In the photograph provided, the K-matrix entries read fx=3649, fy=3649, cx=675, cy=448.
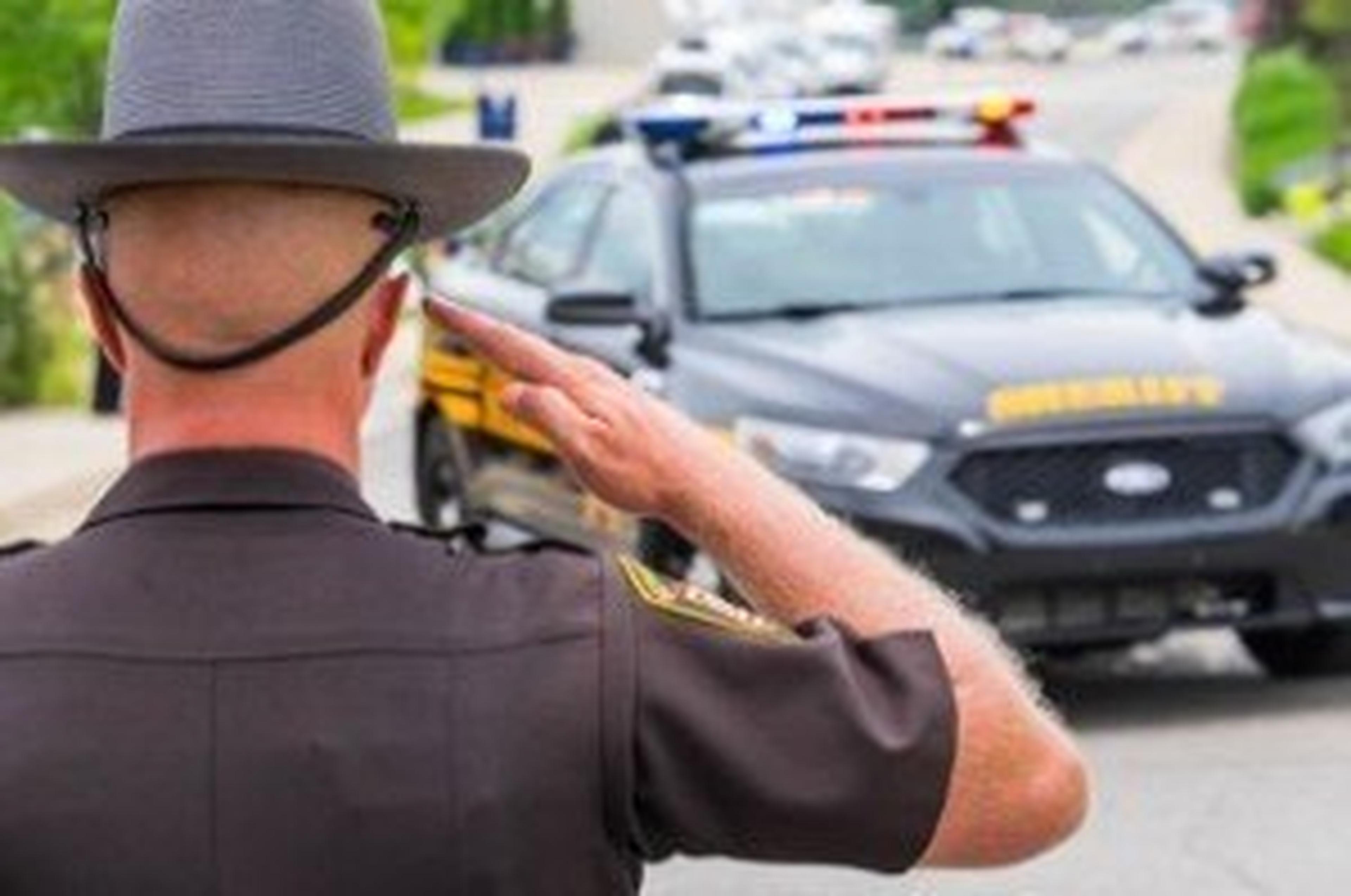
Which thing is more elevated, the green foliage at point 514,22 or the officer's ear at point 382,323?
the officer's ear at point 382,323

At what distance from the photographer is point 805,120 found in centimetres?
1145

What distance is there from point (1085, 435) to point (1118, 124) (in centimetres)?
5899

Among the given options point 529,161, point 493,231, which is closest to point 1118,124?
point 493,231

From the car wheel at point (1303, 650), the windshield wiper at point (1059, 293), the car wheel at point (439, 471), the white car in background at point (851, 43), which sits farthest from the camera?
the white car in background at point (851, 43)

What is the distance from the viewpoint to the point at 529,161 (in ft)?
7.90

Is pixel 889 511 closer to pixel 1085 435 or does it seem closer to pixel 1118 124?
pixel 1085 435

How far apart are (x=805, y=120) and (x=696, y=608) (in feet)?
30.5

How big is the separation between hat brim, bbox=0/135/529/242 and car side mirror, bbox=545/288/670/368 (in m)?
7.48

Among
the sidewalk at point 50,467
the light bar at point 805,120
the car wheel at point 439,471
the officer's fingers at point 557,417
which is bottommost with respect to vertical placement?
→ the sidewalk at point 50,467

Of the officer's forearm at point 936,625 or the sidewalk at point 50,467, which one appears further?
the sidewalk at point 50,467

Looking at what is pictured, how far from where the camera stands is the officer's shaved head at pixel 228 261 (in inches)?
85.1

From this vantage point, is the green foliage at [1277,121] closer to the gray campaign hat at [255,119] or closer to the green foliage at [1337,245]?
the green foliage at [1337,245]

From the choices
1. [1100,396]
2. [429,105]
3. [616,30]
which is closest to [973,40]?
[616,30]

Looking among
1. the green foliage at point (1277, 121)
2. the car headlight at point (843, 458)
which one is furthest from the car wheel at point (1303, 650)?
the green foliage at point (1277, 121)
